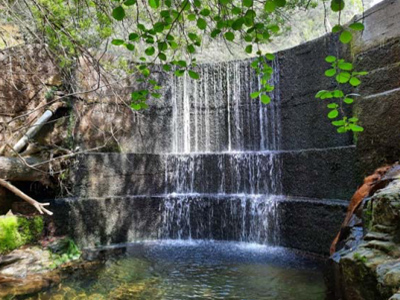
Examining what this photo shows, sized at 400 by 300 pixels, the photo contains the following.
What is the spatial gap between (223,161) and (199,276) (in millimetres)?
2912

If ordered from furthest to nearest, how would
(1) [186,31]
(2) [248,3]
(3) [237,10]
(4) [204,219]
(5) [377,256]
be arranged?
(4) [204,219]
(1) [186,31]
(5) [377,256]
(3) [237,10]
(2) [248,3]

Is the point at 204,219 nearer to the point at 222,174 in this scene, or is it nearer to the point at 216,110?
the point at 222,174

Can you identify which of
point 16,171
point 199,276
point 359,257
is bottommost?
point 199,276

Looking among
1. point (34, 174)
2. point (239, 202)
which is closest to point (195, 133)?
point (239, 202)

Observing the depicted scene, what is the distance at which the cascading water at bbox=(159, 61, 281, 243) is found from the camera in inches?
220

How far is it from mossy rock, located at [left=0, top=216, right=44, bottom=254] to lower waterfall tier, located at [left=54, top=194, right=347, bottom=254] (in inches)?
15.5

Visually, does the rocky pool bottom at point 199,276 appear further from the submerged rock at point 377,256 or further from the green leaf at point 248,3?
the green leaf at point 248,3

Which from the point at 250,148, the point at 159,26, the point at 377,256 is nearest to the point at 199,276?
the point at 377,256

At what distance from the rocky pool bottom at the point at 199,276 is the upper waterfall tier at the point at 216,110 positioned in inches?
120

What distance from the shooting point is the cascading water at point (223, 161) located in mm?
5582

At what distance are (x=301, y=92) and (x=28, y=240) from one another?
5.93m

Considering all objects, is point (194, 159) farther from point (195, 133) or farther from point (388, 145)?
point (388, 145)

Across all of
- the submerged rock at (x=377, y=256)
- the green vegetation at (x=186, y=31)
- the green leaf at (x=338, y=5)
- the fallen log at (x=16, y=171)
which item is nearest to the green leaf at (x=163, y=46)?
the green vegetation at (x=186, y=31)

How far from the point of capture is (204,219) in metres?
5.82
